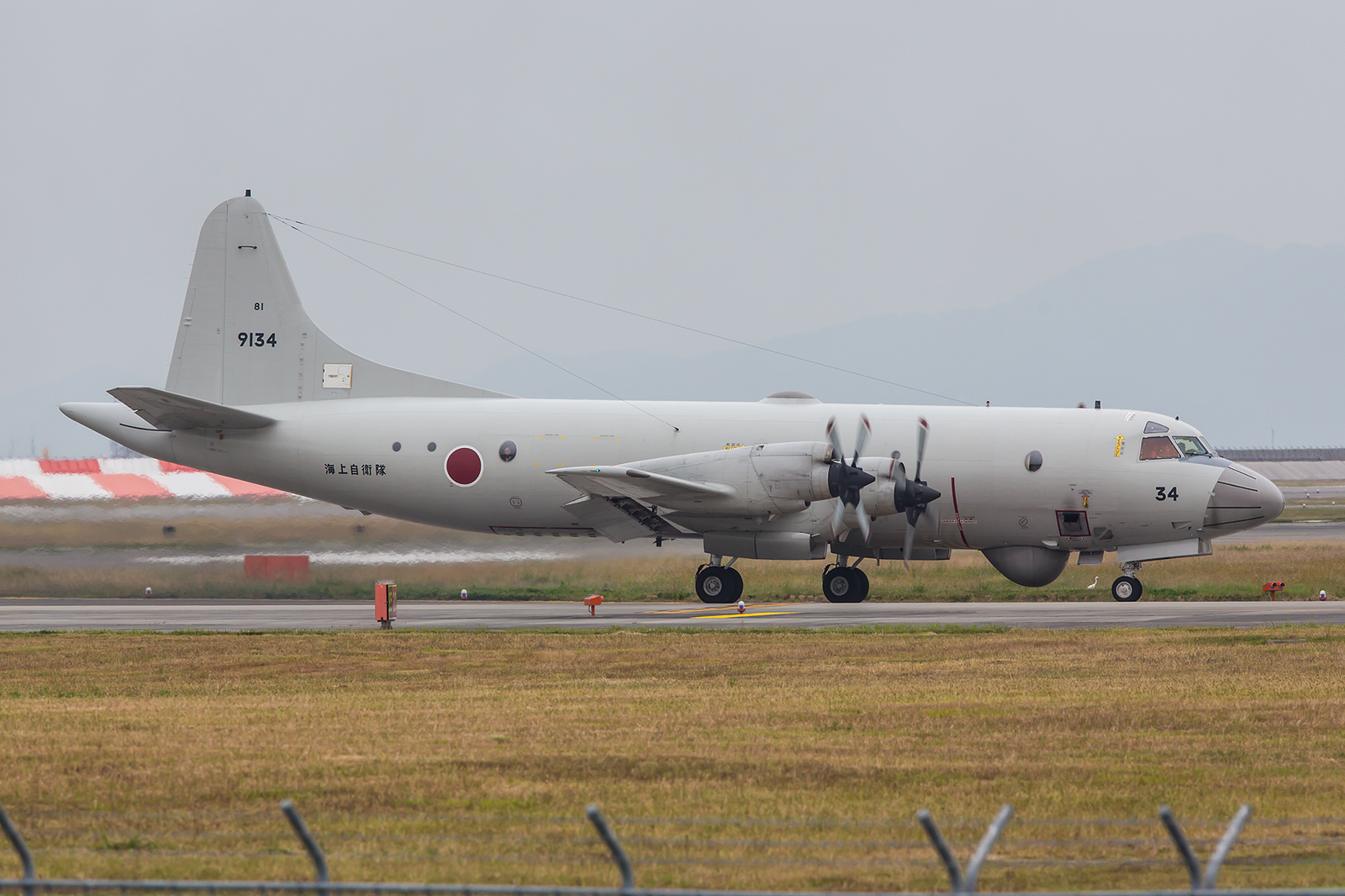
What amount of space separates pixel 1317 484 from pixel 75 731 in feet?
542

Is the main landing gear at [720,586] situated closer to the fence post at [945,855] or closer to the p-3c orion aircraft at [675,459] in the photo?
the p-3c orion aircraft at [675,459]

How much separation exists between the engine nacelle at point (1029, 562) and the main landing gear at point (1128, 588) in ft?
4.50

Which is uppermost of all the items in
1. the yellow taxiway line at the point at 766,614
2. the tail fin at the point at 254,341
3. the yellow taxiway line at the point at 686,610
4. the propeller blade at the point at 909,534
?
the tail fin at the point at 254,341

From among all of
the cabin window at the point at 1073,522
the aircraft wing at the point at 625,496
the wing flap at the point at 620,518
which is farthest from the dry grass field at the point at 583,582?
the cabin window at the point at 1073,522

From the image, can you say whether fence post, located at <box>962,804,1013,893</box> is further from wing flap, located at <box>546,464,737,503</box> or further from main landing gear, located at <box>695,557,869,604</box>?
main landing gear, located at <box>695,557,869,604</box>

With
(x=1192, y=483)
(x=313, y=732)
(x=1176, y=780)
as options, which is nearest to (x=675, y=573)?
(x=1192, y=483)

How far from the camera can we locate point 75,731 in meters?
14.8

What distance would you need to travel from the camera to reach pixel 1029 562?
108 ft

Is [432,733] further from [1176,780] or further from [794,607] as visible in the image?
[794,607]

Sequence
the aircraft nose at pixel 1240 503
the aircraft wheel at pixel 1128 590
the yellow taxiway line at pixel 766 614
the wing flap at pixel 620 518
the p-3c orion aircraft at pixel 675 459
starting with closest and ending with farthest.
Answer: the yellow taxiway line at pixel 766 614 → the aircraft nose at pixel 1240 503 → the p-3c orion aircraft at pixel 675 459 → the wing flap at pixel 620 518 → the aircraft wheel at pixel 1128 590

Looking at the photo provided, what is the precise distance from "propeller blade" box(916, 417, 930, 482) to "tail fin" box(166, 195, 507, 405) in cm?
1075

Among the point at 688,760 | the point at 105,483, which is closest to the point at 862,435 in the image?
the point at 688,760

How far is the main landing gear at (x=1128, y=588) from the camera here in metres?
32.6

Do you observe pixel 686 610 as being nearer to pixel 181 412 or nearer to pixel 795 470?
pixel 795 470
